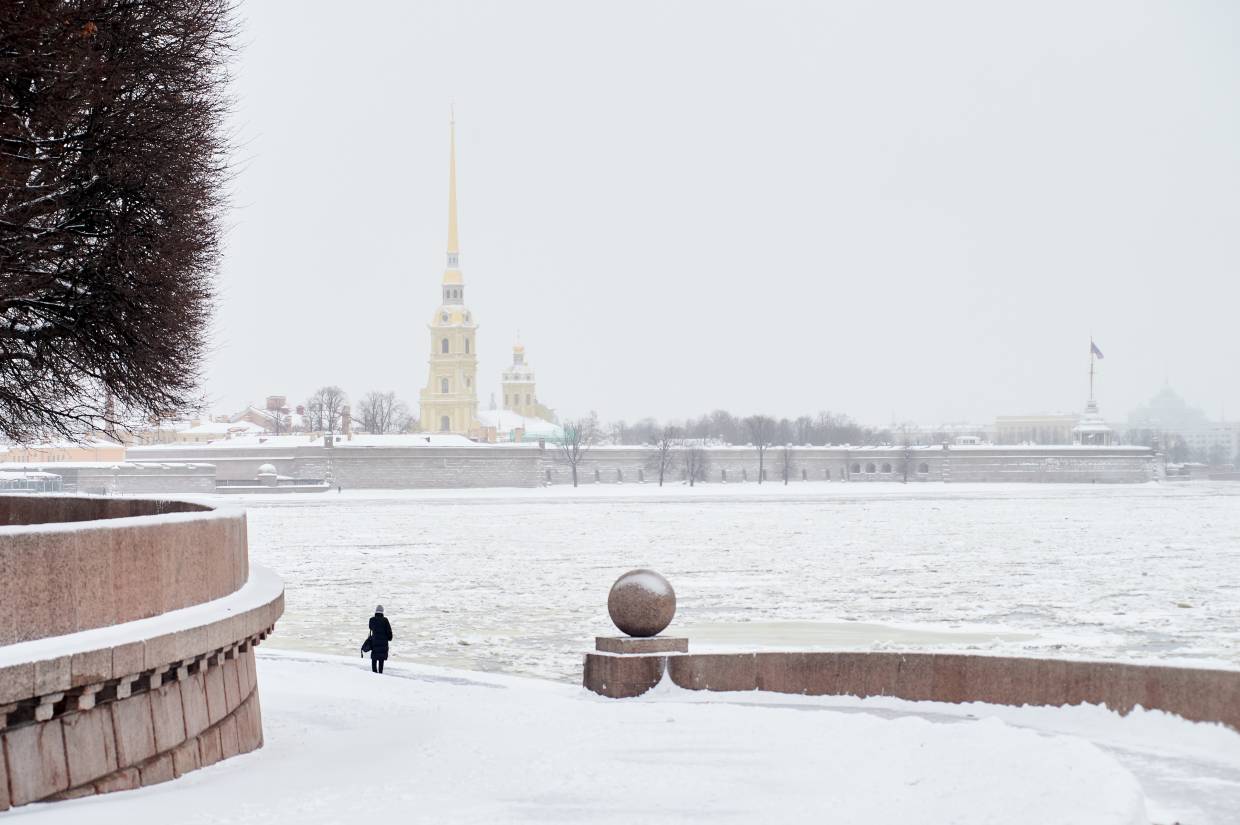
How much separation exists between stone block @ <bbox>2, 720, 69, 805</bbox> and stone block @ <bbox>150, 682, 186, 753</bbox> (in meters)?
0.91

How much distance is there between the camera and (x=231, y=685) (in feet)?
33.1

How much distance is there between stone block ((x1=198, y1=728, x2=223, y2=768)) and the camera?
9.50 m

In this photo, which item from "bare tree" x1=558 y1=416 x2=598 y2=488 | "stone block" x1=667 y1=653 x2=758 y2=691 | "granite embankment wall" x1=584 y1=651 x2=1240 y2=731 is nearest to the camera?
"granite embankment wall" x1=584 y1=651 x2=1240 y2=731

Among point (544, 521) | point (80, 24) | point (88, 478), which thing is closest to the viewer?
point (80, 24)

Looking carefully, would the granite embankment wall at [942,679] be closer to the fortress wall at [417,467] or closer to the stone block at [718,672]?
the stone block at [718,672]

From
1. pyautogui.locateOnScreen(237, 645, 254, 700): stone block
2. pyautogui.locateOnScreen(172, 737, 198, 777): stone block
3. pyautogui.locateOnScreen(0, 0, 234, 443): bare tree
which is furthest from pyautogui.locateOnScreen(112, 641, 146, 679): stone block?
pyautogui.locateOnScreen(0, 0, 234, 443): bare tree

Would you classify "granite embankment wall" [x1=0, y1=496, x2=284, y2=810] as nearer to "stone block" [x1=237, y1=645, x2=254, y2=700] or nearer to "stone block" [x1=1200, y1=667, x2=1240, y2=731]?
"stone block" [x1=237, y1=645, x2=254, y2=700]

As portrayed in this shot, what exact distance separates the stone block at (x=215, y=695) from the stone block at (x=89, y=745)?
1232 millimetres

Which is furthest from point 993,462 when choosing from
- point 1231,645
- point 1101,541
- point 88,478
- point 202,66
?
point 202,66

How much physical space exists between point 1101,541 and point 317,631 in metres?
31.1

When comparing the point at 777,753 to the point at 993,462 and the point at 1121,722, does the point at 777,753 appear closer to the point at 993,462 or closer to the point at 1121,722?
the point at 1121,722

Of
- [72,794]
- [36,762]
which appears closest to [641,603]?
[72,794]

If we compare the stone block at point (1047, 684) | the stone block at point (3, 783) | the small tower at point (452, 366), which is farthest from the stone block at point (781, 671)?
the small tower at point (452, 366)

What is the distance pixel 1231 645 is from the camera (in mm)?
20469
